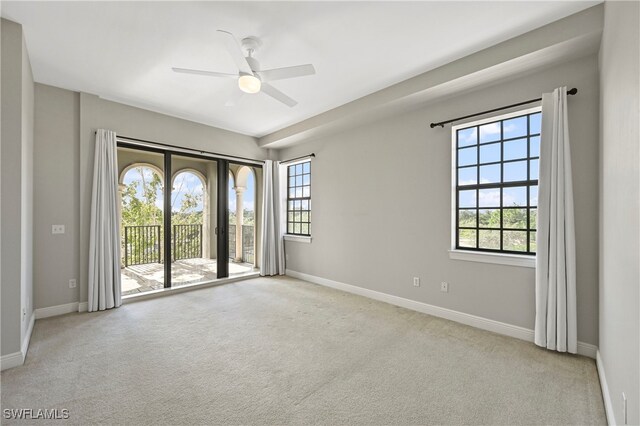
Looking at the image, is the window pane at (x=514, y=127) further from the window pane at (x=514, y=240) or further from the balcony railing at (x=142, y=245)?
the balcony railing at (x=142, y=245)

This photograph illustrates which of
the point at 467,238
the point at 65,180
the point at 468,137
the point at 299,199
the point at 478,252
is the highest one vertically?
the point at 468,137

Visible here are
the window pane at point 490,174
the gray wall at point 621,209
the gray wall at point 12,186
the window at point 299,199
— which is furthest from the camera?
the window at point 299,199

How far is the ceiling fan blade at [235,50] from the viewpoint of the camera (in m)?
2.19

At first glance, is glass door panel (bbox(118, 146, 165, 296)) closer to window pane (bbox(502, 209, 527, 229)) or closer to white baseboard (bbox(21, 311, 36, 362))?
white baseboard (bbox(21, 311, 36, 362))

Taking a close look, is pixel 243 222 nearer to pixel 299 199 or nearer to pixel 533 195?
pixel 299 199

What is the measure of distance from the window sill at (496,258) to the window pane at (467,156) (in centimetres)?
107

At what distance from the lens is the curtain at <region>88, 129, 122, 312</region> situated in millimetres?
3705

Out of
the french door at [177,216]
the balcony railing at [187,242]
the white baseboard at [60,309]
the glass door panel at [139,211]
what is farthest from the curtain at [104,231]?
the balcony railing at [187,242]

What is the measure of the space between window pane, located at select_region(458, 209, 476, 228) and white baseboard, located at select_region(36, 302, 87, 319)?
16.4 ft

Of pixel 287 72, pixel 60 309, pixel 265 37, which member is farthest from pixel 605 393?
pixel 60 309

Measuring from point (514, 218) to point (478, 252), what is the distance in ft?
1.70

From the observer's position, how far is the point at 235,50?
7.72 feet

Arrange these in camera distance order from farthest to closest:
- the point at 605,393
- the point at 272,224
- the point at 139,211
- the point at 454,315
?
the point at 272,224, the point at 139,211, the point at 454,315, the point at 605,393

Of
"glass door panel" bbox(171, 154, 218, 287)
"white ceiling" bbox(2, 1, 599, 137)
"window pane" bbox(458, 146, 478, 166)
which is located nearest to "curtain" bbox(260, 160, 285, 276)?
"glass door panel" bbox(171, 154, 218, 287)
